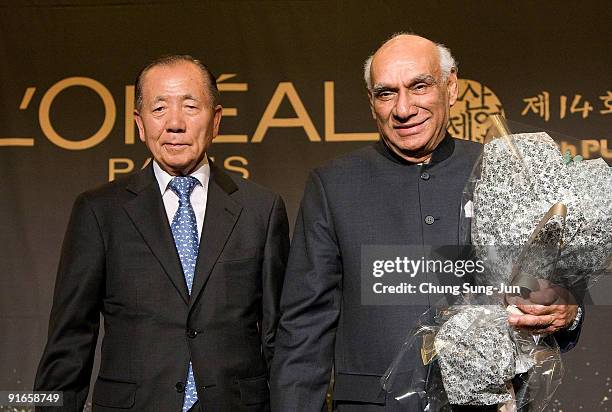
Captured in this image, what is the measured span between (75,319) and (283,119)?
4.63 ft

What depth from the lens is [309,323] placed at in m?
1.99

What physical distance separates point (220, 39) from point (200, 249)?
55.5 inches

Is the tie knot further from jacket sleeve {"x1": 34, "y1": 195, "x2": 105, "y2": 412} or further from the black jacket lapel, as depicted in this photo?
jacket sleeve {"x1": 34, "y1": 195, "x2": 105, "y2": 412}

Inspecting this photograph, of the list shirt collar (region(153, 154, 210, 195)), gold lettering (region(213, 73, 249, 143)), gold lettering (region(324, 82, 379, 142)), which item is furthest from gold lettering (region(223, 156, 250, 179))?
shirt collar (region(153, 154, 210, 195))

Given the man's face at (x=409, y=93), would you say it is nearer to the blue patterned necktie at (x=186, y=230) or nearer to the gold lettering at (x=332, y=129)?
the blue patterned necktie at (x=186, y=230)

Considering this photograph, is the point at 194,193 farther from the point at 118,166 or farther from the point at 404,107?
the point at 118,166

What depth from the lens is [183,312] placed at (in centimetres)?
223

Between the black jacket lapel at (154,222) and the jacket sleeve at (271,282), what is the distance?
8.2 inches

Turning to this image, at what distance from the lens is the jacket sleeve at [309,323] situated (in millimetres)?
1974

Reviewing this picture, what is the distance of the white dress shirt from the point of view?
7.79 ft

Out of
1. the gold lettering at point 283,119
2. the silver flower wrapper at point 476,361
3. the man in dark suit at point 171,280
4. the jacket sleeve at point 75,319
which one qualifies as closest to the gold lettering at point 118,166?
the gold lettering at point 283,119

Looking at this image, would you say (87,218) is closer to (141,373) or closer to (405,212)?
(141,373)

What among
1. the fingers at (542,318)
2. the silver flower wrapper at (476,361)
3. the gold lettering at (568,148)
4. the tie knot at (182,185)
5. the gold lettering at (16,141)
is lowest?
the silver flower wrapper at (476,361)

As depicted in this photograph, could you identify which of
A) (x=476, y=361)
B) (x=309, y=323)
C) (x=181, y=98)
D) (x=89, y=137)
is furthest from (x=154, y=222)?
(x=89, y=137)
